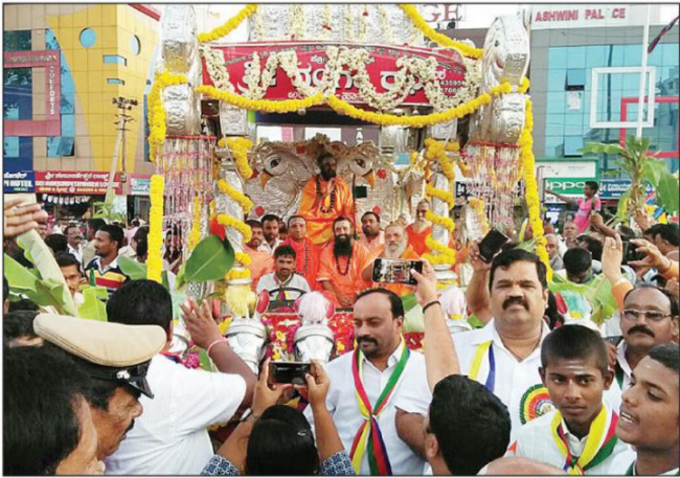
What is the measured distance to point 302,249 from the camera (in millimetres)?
5777

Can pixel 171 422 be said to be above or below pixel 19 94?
below

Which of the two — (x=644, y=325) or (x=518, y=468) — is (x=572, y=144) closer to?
(x=644, y=325)

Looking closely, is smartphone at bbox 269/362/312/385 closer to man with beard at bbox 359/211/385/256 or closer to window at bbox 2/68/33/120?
man with beard at bbox 359/211/385/256

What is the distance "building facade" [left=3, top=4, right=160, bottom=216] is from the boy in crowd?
64.8 feet

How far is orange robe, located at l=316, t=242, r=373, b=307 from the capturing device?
512 cm

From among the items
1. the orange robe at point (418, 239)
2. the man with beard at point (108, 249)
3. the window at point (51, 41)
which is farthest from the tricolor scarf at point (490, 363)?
the window at point (51, 41)

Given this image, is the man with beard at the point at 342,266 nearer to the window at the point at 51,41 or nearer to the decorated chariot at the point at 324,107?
the decorated chariot at the point at 324,107

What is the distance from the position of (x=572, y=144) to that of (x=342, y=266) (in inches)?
861

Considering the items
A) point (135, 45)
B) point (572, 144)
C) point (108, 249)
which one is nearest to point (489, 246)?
point (108, 249)

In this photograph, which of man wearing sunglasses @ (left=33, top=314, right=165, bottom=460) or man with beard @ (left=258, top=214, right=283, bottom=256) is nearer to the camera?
man wearing sunglasses @ (left=33, top=314, right=165, bottom=460)

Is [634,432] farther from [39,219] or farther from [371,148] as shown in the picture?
[371,148]

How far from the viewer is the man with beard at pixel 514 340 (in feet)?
7.40

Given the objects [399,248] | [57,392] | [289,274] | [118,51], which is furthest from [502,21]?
[118,51]

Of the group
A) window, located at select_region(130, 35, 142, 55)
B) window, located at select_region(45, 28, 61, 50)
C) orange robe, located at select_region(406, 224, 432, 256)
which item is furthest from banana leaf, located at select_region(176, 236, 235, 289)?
window, located at select_region(45, 28, 61, 50)
